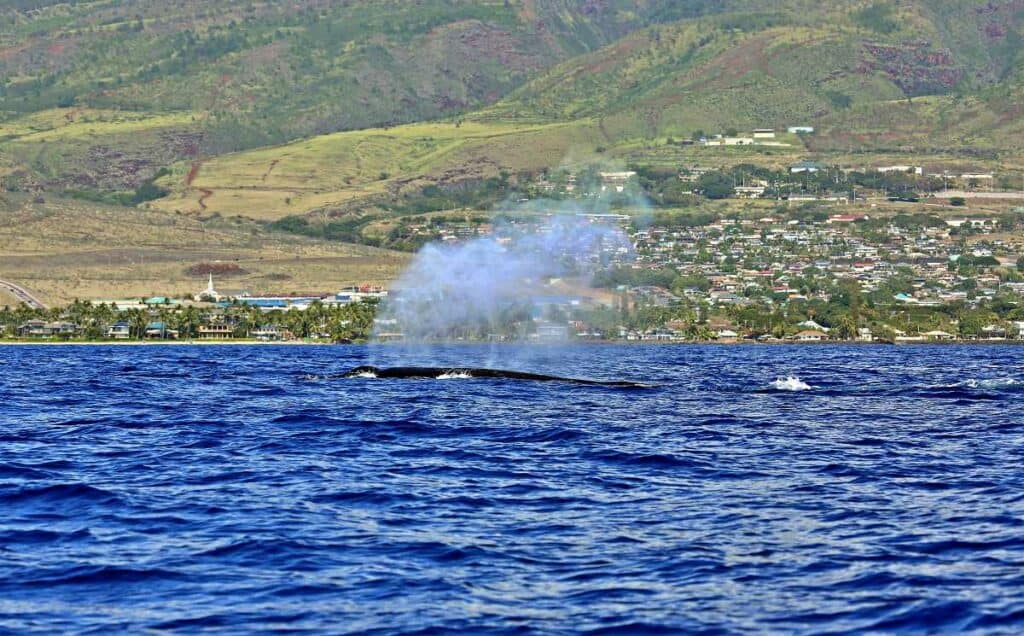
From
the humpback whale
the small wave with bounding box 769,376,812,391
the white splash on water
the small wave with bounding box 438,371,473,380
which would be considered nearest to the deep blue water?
the small wave with bounding box 769,376,812,391

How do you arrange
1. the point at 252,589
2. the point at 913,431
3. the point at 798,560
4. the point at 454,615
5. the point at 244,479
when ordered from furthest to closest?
the point at 913,431, the point at 244,479, the point at 798,560, the point at 252,589, the point at 454,615

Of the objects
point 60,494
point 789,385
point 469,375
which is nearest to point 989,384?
point 789,385

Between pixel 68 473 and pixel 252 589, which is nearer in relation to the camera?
pixel 252 589

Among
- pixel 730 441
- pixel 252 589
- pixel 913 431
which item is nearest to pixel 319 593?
pixel 252 589

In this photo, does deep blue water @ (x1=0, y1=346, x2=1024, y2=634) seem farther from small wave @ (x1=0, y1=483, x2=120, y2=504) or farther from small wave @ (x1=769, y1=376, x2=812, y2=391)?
small wave @ (x1=769, y1=376, x2=812, y2=391)

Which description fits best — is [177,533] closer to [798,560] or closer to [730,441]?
[798,560]

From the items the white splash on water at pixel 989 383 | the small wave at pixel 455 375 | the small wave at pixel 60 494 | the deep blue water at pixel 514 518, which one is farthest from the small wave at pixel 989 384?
the small wave at pixel 60 494

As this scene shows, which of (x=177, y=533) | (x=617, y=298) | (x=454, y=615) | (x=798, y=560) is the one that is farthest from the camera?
(x=617, y=298)
